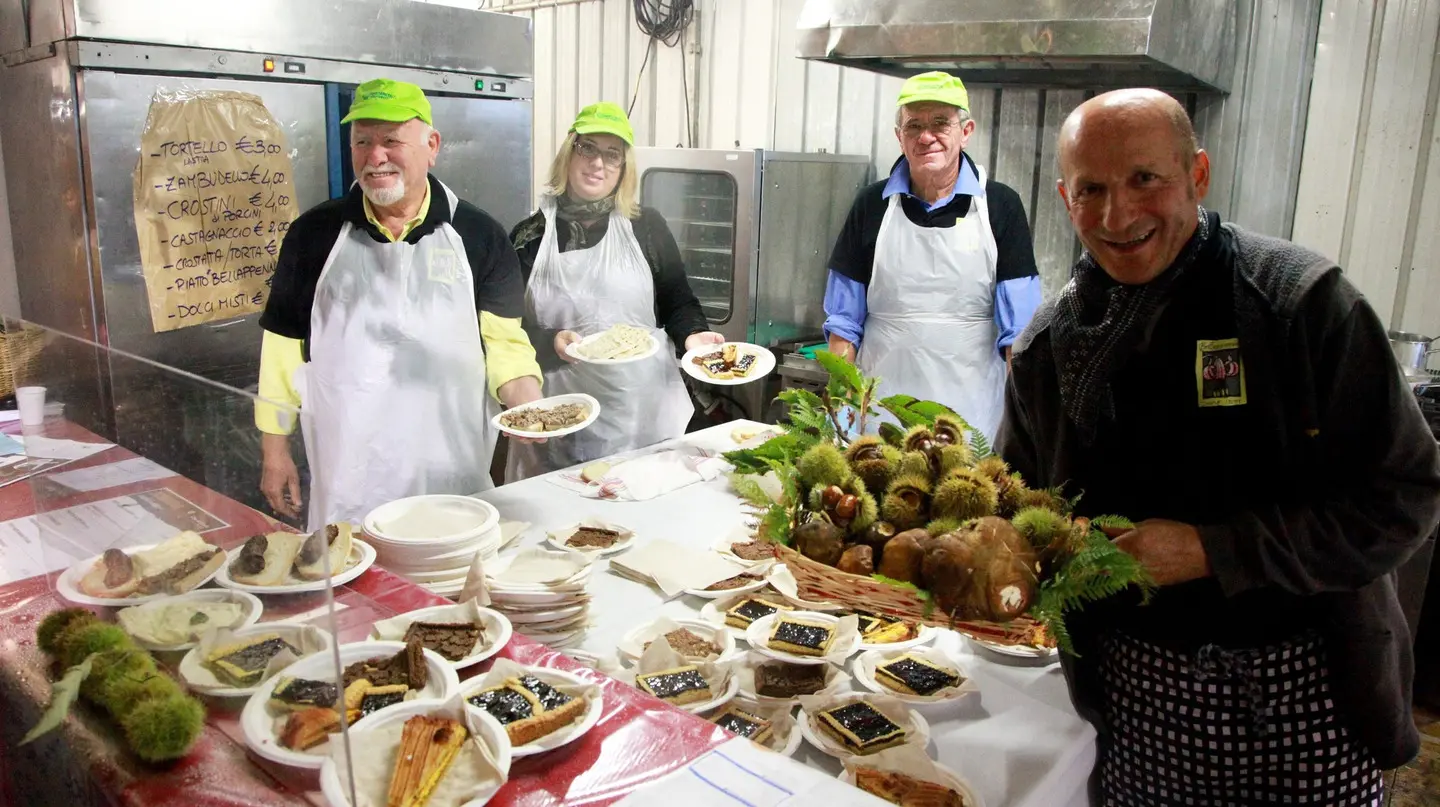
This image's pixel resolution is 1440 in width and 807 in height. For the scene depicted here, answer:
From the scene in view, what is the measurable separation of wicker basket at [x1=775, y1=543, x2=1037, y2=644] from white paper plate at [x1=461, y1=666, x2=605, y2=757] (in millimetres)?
347

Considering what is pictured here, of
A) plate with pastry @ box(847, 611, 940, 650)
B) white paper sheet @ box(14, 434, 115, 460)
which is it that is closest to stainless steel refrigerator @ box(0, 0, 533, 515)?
white paper sheet @ box(14, 434, 115, 460)

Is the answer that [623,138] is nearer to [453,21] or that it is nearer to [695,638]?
[453,21]

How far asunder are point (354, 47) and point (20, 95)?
0.94 metres

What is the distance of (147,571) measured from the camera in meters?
1.30

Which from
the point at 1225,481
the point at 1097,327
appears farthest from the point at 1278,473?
the point at 1097,327

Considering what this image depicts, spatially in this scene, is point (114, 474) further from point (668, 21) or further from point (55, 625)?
point (668, 21)

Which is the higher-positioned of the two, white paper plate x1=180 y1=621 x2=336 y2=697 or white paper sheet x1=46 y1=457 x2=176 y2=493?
white paper sheet x1=46 y1=457 x2=176 y2=493

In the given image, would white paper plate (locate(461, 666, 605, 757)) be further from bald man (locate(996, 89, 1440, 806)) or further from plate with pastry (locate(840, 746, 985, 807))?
bald man (locate(996, 89, 1440, 806))

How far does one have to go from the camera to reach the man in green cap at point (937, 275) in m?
3.71

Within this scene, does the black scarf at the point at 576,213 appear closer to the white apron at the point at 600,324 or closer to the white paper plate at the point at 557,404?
the white apron at the point at 600,324

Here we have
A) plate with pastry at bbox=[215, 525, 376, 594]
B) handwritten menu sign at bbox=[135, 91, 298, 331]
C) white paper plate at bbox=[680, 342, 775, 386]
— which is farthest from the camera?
white paper plate at bbox=[680, 342, 775, 386]

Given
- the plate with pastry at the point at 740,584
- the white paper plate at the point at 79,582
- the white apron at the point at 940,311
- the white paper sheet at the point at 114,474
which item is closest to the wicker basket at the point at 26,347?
the white paper sheet at the point at 114,474

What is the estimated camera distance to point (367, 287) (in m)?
2.95

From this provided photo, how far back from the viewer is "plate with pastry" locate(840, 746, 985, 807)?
4.67 ft
